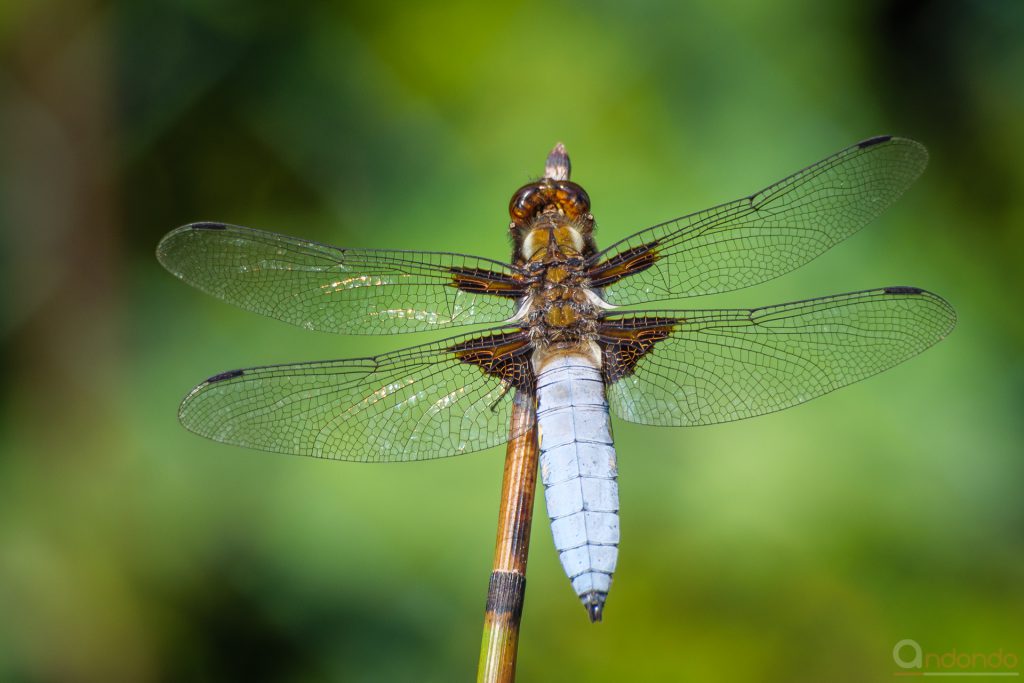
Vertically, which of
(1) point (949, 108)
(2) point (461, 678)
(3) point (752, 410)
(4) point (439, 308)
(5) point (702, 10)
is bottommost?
(2) point (461, 678)

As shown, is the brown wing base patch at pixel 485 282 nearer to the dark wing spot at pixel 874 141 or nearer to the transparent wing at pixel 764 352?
the transparent wing at pixel 764 352

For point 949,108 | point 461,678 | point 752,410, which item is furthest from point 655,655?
point 949,108

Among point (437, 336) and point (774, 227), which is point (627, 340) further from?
point (437, 336)

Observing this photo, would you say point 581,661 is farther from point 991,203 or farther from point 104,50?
point 104,50
